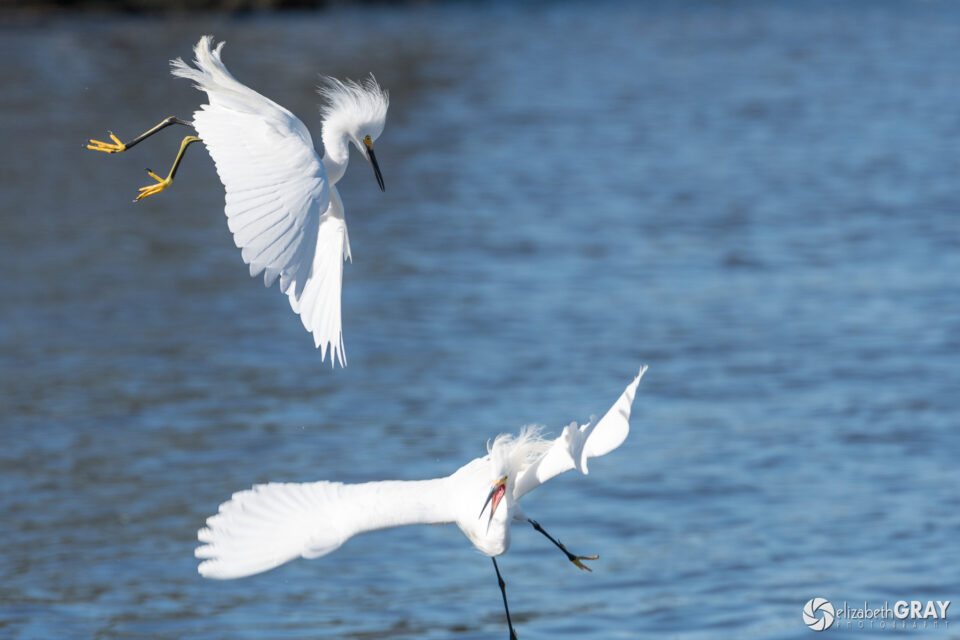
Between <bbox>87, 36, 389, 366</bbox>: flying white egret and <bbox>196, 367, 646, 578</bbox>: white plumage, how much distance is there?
626 mm

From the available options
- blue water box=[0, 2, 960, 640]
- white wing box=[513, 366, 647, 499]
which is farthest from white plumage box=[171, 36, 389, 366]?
blue water box=[0, 2, 960, 640]

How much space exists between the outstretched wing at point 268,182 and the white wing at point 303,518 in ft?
2.11

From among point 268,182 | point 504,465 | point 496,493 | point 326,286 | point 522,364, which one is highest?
point 268,182

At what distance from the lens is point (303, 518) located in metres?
6.46

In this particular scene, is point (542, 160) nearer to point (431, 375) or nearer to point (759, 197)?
point (759, 197)

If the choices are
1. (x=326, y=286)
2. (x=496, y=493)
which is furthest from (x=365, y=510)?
(x=326, y=286)

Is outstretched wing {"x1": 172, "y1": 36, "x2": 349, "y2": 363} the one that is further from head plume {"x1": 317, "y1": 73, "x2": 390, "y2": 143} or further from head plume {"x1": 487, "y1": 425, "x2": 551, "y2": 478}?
head plume {"x1": 487, "y1": 425, "x2": 551, "y2": 478}

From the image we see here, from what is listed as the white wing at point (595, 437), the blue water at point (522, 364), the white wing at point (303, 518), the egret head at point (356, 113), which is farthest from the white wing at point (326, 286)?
the blue water at point (522, 364)

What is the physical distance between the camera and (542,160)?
2436 centimetres

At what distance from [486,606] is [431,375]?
4.64m

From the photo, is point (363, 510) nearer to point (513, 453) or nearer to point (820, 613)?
point (513, 453)

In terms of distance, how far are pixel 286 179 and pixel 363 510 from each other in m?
1.42

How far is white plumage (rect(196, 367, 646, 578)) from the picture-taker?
6.17 metres

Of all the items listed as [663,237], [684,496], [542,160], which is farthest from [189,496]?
[542,160]
